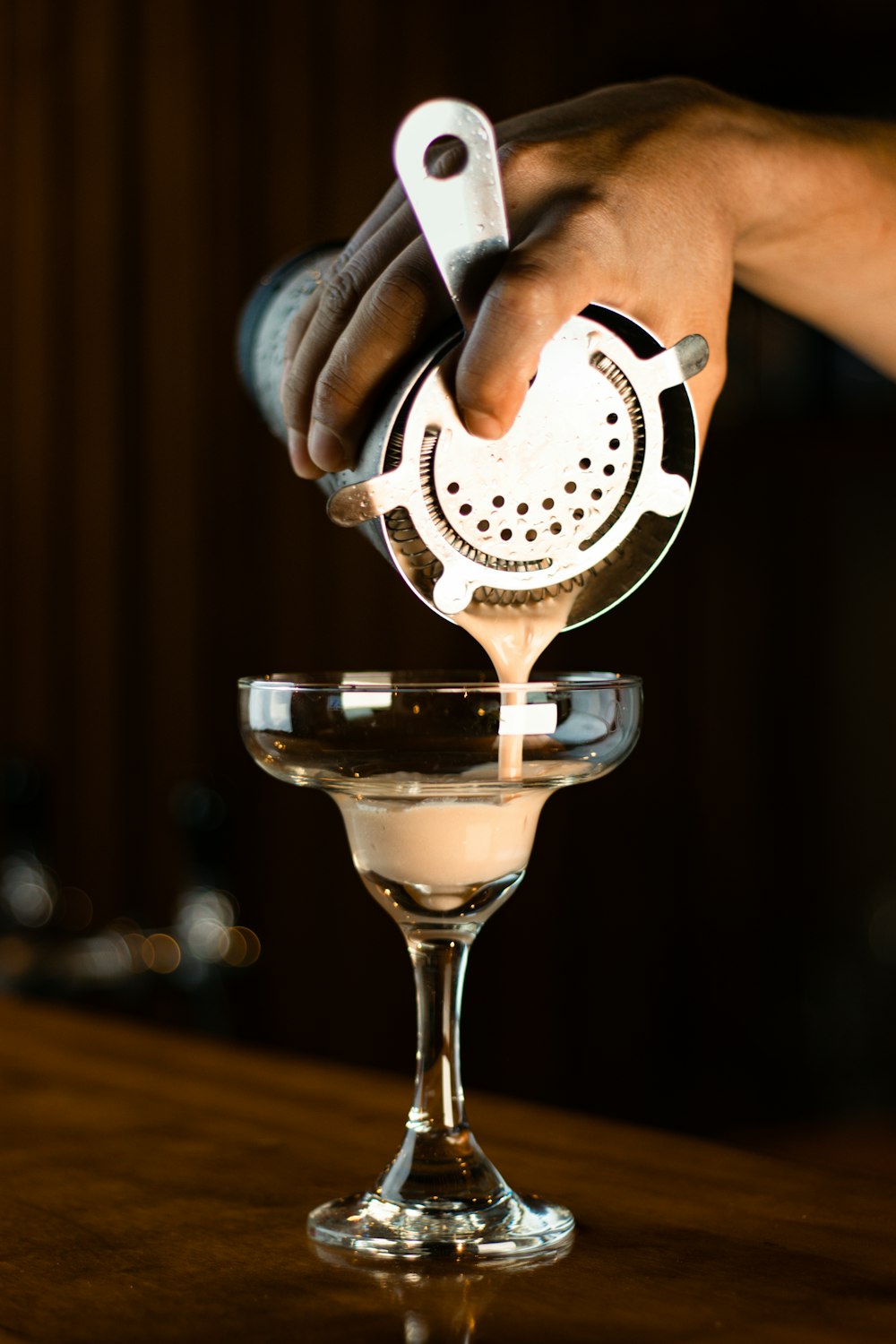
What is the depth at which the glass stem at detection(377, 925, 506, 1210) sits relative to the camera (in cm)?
64

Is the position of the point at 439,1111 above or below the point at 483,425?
below

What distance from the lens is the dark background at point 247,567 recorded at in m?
2.55

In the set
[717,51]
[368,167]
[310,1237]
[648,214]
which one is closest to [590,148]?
[648,214]

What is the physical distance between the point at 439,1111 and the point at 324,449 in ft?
0.84

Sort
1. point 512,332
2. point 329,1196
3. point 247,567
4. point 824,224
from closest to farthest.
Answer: point 512,332 → point 329,1196 → point 824,224 → point 247,567

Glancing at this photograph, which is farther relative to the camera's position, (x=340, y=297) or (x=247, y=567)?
(x=247, y=567)

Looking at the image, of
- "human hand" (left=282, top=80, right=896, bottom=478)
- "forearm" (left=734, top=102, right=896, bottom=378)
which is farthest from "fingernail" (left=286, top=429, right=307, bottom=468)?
"forearm" (left=734, top=102, right=896, bottom=378)

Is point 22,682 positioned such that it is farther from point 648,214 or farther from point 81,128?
point 648,214

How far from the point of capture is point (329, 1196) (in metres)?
0.68

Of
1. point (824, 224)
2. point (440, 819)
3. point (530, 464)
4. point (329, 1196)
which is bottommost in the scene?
point (329, 1196)

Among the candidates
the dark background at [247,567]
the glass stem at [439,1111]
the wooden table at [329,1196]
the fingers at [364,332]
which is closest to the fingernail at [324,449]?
the fingers at [364,332]

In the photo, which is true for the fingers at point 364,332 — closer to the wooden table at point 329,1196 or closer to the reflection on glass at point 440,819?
the reflection on glass at point 440,819

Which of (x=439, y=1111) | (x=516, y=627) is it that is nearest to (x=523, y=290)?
(x=516, y=627)

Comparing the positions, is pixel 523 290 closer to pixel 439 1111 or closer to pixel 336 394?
pixel 336 394
